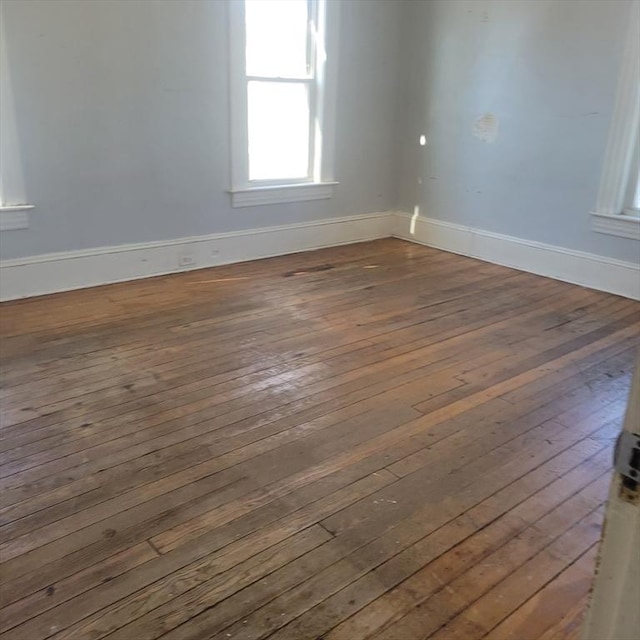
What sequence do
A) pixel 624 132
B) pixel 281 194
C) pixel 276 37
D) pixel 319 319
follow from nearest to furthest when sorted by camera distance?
1. pixel 319 319
2. pixel 624 132
3. pixel 276 37
4. pixel 281 194

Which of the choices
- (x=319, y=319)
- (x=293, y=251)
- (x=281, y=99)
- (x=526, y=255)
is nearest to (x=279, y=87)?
(x=281, y=99)

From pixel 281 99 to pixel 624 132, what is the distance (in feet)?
7.96

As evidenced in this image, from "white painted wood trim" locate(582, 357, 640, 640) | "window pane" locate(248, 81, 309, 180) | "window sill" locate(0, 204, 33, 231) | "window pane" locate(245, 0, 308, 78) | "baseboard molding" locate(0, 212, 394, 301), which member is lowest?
"baseboard molding" locate(0, 212, 394, 301)

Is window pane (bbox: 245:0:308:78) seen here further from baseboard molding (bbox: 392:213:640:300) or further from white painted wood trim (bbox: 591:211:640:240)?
white painted wood trim (bbox: 591:211:640:240)

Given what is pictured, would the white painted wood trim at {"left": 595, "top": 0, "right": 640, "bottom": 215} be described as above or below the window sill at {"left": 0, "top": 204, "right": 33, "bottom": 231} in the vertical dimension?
above

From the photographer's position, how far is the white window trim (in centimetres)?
383

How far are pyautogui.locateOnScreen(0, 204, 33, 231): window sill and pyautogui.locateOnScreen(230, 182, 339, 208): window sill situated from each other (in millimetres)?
1429

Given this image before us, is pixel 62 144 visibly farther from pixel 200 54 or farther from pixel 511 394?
pixel 511 394

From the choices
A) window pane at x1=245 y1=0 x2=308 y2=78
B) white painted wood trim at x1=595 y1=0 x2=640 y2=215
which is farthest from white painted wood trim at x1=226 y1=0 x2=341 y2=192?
white painted wood trim at x1=595 y1=0 x2=640 y2=215

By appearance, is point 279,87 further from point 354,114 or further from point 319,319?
point 319,319

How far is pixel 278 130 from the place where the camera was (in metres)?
4.68

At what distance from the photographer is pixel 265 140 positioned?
4.62 meters

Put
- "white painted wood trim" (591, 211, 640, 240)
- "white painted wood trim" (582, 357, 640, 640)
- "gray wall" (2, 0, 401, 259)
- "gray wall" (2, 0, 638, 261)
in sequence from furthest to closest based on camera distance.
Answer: "white painted wood trim" (591, 211, 640, 240)
"gray wall" (2, 0, 638, 261)
"gray wall" (2, 0, 401, 259)
"white painted wood trim" (582, 357, 640, 640)

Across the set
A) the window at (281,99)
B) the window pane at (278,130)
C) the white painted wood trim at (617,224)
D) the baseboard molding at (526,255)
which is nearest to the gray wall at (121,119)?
the window at (281,99)
